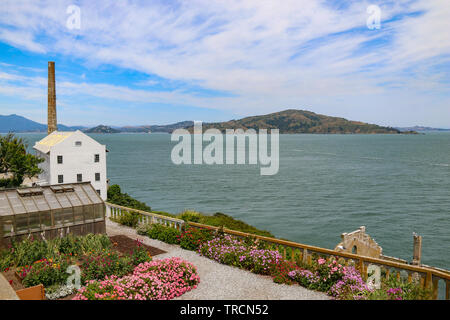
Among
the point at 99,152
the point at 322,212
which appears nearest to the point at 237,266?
the point at 99,152

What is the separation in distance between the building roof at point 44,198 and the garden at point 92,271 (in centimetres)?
150

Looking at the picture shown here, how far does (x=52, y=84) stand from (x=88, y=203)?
65.3m

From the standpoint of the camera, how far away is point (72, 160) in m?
42.1

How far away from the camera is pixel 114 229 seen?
18.9m

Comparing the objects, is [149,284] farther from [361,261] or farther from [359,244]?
[359,244]

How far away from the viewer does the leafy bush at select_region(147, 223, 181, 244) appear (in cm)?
1588

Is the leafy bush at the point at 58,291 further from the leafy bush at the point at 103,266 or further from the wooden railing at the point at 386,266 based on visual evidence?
the wooden railing at the point at 386,266

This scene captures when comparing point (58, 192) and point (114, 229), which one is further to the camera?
point (114, 229)

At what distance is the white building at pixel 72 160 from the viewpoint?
4116 cm

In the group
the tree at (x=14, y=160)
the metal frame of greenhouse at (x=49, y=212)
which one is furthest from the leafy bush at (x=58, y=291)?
the tree at (x=14, y=160)

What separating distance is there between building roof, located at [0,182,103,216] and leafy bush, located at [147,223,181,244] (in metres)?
3.07

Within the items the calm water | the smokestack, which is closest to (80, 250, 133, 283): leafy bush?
the calm water

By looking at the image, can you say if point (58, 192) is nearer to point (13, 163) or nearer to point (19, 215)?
point (19, 215)

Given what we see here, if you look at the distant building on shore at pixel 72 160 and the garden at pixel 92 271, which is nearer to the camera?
the garden at pixel 92 271
